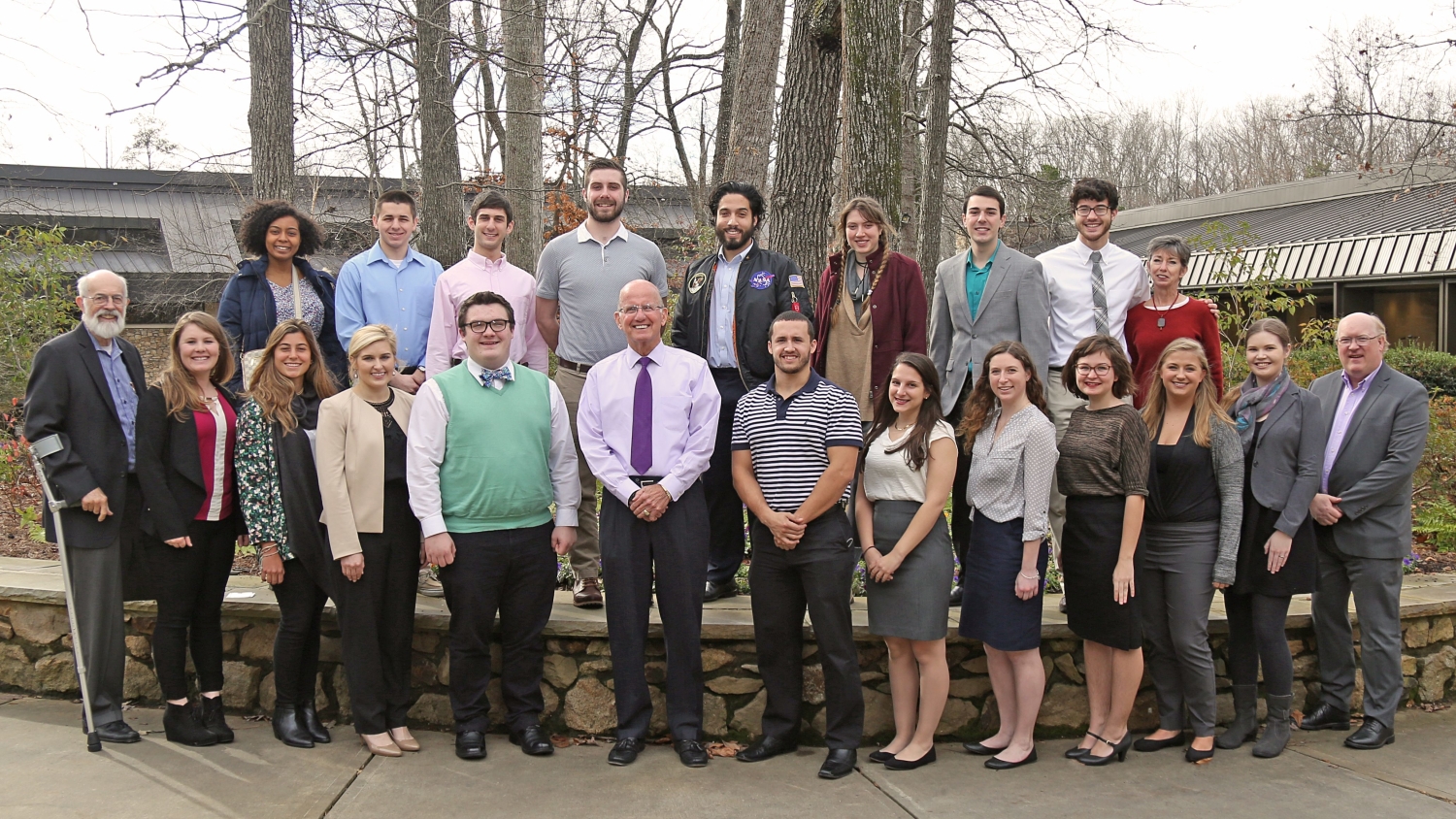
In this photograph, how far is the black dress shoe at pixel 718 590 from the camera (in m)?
5.05

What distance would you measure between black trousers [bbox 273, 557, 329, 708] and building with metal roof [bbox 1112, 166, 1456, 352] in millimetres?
13206

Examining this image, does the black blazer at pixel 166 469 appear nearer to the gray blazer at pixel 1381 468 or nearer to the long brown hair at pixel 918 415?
the long brown hair at pixel 918 415

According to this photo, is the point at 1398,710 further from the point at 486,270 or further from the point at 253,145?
the point at 253,145

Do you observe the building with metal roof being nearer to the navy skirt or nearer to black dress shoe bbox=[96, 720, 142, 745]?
the navy skirt

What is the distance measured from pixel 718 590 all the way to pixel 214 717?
2.29 m

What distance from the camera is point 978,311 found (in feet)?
15.9

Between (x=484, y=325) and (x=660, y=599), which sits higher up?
(x=484, y=325)

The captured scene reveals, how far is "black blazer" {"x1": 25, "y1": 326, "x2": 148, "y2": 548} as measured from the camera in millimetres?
4324

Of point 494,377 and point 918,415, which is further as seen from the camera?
point 494,377

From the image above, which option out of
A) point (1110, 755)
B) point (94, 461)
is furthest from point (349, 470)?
point (1110, 755)

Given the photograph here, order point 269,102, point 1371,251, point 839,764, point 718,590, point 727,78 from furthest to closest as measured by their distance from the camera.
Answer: point 1371,251
point 727,78
point 269,102
point 718,590
point 839,764

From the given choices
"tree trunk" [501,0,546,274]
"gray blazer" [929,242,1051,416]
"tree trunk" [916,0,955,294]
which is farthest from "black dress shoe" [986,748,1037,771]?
"tree trunk" [916,0,955,294]

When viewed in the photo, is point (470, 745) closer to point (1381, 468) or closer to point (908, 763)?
point (908, 763)

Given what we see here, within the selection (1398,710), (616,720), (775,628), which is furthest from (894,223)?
(1398,710)
